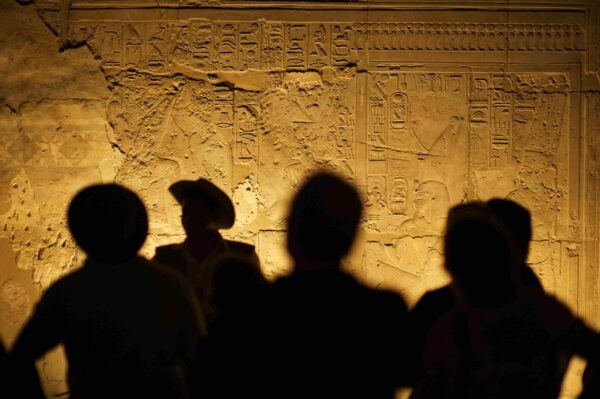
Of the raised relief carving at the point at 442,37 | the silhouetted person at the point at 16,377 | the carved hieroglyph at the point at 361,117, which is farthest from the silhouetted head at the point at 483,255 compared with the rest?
the silhouetted person at the point at 16,377

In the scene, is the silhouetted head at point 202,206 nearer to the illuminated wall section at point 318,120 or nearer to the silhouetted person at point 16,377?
the illuminated wall section at point 318,120

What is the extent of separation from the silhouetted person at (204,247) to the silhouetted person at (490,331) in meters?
1.48

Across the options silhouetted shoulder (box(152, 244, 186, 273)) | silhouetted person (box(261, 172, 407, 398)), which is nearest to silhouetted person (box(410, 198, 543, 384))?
silhouetted person (box(261, 172, 407, 398))

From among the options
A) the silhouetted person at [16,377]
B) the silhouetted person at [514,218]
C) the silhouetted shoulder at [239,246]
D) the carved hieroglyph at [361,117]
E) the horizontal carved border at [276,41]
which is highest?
the horizontal carved border at [276,41]

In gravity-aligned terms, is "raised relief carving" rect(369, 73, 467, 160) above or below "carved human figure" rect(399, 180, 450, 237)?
above

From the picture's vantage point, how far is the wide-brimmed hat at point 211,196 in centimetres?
365

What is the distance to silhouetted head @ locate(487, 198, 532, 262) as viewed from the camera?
12.0ft

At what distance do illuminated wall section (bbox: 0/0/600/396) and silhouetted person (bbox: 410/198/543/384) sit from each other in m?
0.07

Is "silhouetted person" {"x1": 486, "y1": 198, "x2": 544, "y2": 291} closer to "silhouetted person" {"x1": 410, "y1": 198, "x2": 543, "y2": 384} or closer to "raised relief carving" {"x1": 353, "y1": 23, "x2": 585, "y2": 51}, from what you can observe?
"silhouetted person" {"x1": 410, "y1": 198, "x2": 543, "y2": 384}

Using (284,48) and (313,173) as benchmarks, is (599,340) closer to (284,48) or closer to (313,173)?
(313,173)

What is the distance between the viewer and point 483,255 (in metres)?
3.67

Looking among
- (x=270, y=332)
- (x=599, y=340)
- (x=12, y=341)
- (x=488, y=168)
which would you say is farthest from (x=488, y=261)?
(x=12, y=341)

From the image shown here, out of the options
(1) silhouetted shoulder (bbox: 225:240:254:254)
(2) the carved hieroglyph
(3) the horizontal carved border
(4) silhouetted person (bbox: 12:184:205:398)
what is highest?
(3) the horizontal carved border

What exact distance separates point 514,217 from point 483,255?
13.6 inches
